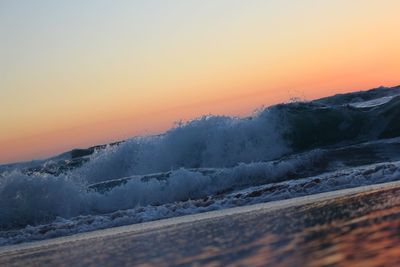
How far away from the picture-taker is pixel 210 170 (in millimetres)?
13781

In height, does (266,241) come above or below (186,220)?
above

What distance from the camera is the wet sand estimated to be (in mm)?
4156

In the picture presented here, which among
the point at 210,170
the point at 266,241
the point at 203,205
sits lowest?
the point at 203,205

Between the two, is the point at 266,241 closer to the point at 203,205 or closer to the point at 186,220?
the point at 186,220

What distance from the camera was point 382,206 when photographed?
20.4 ft

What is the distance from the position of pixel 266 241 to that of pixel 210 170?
871 cm

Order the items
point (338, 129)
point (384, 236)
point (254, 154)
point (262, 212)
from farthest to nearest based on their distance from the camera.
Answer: point (338, 129) → point (254, 154) → point (262, 212) → point (384, 236)

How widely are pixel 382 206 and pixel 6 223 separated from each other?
8395 millimetres

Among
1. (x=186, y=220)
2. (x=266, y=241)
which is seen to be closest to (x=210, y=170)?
(x=186, y=220)

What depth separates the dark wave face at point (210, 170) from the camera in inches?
396

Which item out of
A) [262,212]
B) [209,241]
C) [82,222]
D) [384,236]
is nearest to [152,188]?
[82,222]

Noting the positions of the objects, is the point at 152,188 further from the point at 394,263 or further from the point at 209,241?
the point at 394,263

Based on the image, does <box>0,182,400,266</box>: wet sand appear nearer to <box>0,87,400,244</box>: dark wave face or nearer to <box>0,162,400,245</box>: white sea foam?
<box>0,162,400,245</box>: white sea foam

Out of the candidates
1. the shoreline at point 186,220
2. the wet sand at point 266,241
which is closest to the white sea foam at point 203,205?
the shoreline at point 186,220
